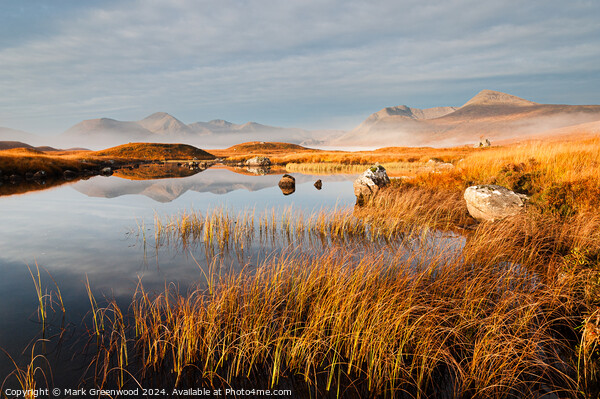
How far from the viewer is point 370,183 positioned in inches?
720

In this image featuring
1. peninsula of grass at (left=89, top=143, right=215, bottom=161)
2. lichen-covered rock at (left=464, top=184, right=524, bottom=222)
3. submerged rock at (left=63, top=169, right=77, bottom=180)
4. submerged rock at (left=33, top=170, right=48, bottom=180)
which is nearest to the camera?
lichen-covered rock at (left=464, top=184, right=524, bottom=222)

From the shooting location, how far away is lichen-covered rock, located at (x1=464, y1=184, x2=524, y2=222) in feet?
34.8

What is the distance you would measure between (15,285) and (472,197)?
1456 centimetres

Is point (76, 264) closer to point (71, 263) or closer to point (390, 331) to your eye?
point (71, 263)

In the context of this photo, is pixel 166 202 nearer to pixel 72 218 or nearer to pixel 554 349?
pixel 72 218

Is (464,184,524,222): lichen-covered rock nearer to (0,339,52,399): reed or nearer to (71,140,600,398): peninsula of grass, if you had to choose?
(71,140,600,398): peninsula of grass

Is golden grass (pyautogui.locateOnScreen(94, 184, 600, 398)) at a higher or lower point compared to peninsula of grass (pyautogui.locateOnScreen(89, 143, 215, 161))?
lower

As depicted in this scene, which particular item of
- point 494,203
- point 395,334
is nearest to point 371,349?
point 395,334

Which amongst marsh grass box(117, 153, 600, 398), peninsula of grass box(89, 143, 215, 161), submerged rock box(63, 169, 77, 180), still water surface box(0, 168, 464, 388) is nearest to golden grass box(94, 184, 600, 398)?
marsh grass box(117, 153, 600, 398)

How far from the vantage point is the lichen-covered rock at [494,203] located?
417 inches

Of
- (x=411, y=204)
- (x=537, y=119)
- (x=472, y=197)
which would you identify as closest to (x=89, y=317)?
(x=411, y=204)

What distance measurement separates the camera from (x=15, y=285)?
6.96m

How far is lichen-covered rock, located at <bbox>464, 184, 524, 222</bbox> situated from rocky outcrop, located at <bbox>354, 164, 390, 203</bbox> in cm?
653

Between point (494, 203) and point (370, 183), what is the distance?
26.2 feet
